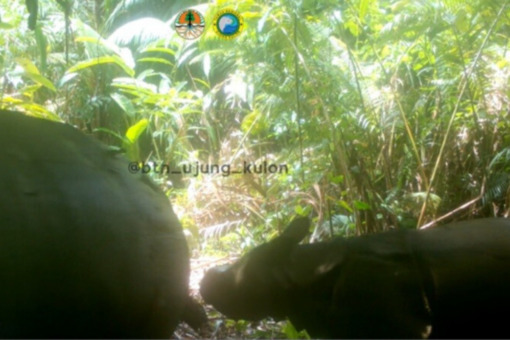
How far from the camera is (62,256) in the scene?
194 cm

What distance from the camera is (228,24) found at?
2.67 metres

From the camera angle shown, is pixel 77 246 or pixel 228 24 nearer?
pixel 77 246

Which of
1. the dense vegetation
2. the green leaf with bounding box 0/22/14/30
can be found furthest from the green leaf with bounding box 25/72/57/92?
the green leaf with bounding box 0/22/14/30

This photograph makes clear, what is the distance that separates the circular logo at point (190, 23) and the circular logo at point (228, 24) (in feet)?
0.23

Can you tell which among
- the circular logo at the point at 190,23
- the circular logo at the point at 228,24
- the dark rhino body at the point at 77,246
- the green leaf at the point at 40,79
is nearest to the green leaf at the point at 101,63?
the green leaf at the point at 40,79

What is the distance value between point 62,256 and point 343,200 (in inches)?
58.9

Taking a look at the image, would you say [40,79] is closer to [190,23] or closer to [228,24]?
[190,23]

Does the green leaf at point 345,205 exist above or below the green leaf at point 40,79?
below

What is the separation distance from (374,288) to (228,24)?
1.42m

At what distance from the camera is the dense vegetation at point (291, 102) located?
280 cm

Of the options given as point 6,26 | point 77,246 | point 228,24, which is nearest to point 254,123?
point 228,24

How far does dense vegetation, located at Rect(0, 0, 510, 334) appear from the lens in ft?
9.18

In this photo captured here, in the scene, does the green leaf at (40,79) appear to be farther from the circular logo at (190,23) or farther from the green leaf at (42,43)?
the circular logo at (190,23)

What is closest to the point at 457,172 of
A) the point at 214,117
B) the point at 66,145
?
the point at 214,117
